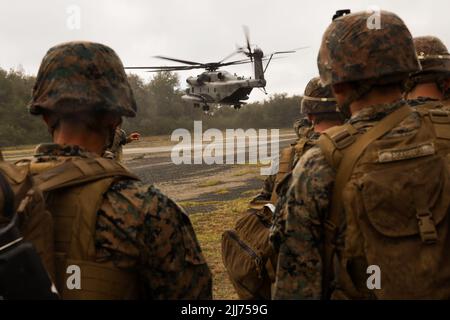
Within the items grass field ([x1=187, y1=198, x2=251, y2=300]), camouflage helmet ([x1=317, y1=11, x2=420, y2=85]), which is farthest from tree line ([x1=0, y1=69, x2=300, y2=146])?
camouflage helmet ([x1=317, y1=11, x2=420, y2=85])

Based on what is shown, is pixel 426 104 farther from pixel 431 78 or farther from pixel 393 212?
pixel 393 212

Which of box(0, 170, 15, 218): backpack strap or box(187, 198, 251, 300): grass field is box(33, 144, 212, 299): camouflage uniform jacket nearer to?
box(0, 170, 15, 218): backpack strap

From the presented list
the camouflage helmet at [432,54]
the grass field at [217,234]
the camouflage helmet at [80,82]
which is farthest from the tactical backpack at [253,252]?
the grass field at [217,234]

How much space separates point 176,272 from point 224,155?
2346cm

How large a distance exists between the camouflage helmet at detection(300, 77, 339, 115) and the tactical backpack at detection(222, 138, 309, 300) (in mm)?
549

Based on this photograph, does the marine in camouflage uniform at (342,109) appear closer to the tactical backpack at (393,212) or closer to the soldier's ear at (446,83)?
the tactical backpack at (393,212)

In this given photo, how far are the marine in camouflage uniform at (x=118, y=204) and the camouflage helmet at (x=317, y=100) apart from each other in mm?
2337

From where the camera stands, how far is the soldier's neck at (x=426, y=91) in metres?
4.20

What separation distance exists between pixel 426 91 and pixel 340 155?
74.8 inches

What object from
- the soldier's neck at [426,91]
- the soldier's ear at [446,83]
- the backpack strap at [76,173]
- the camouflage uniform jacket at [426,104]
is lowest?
the backpack strap at [76,173]

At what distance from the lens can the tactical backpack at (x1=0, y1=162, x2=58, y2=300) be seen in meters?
1.91

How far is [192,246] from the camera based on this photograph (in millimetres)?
2553

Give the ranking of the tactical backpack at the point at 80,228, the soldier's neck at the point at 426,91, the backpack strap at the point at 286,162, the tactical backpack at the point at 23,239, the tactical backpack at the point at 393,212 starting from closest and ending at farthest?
the tactical backpack at the point at 23,239 < the tactical backpack at the point at 80,228 < the tactical backpack at the point at 393,212 < the soldier's neck at the point at 426,91 < the backpack strap at the point at 286,162
